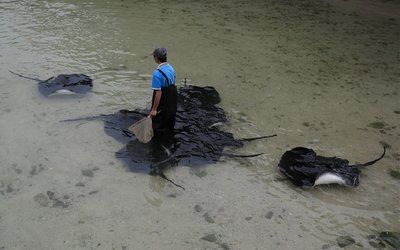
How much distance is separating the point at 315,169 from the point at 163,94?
7.92ft

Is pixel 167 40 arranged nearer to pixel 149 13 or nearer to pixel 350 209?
pixel 149 13

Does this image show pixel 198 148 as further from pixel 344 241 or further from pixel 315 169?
pixel 344 241

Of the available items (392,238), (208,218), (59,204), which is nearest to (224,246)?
(208,218)

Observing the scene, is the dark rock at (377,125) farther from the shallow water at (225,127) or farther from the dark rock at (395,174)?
the dark rock at (395,174)

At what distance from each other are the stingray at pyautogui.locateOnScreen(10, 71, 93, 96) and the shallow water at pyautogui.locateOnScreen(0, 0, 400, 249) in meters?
0.15

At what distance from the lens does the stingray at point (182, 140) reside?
5.69m

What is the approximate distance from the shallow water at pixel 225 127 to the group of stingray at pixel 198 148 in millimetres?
155

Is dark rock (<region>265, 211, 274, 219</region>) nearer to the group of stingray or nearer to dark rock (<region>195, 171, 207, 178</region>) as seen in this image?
the group of stingray

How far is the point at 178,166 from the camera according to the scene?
5652 millimetres

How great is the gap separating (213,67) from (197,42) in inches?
60.7

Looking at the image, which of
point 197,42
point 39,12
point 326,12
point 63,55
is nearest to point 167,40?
point 197,42

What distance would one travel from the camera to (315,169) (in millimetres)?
5309

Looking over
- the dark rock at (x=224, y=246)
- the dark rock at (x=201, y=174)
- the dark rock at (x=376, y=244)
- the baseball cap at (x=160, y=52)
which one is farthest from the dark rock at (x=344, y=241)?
the baseball cap at (x=160, y=52)

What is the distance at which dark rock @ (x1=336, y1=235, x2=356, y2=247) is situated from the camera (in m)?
4.52
